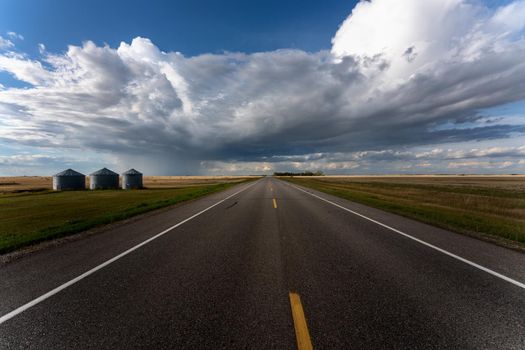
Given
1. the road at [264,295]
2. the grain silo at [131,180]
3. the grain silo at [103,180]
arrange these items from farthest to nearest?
the grain silo at [131,180]
the grain silo at [103,180]
the road at [264,295]

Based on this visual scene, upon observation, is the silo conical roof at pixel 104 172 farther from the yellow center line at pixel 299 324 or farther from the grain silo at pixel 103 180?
the yellow center line at pixel 299 324

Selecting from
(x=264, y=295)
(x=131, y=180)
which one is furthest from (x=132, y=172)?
(x=264, y=295)

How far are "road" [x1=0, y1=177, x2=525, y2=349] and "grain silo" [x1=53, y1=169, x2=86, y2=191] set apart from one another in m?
51.5

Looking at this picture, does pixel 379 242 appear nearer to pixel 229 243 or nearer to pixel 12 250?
pixel 229 243

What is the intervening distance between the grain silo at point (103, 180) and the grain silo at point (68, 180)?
Result: 2.14m

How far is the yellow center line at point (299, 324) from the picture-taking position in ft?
8.88

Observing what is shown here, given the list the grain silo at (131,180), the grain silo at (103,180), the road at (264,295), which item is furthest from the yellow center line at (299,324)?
the grain silo at (103,180)

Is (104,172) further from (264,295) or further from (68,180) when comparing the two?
(264,295)

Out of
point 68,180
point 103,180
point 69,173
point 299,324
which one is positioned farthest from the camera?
point 103,180

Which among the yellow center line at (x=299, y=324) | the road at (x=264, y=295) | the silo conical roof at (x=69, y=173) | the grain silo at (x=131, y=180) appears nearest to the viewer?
the yellow center line at (x=299, y=324)

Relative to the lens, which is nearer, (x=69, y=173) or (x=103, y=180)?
(x=69, y=173)

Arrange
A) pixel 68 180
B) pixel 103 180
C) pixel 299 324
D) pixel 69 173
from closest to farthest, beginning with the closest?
pixel 299 324 → pixel 68 180 → pixel 69 173 → pixel 103 180

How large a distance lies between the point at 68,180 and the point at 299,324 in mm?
58977

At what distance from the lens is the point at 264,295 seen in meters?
3.89
